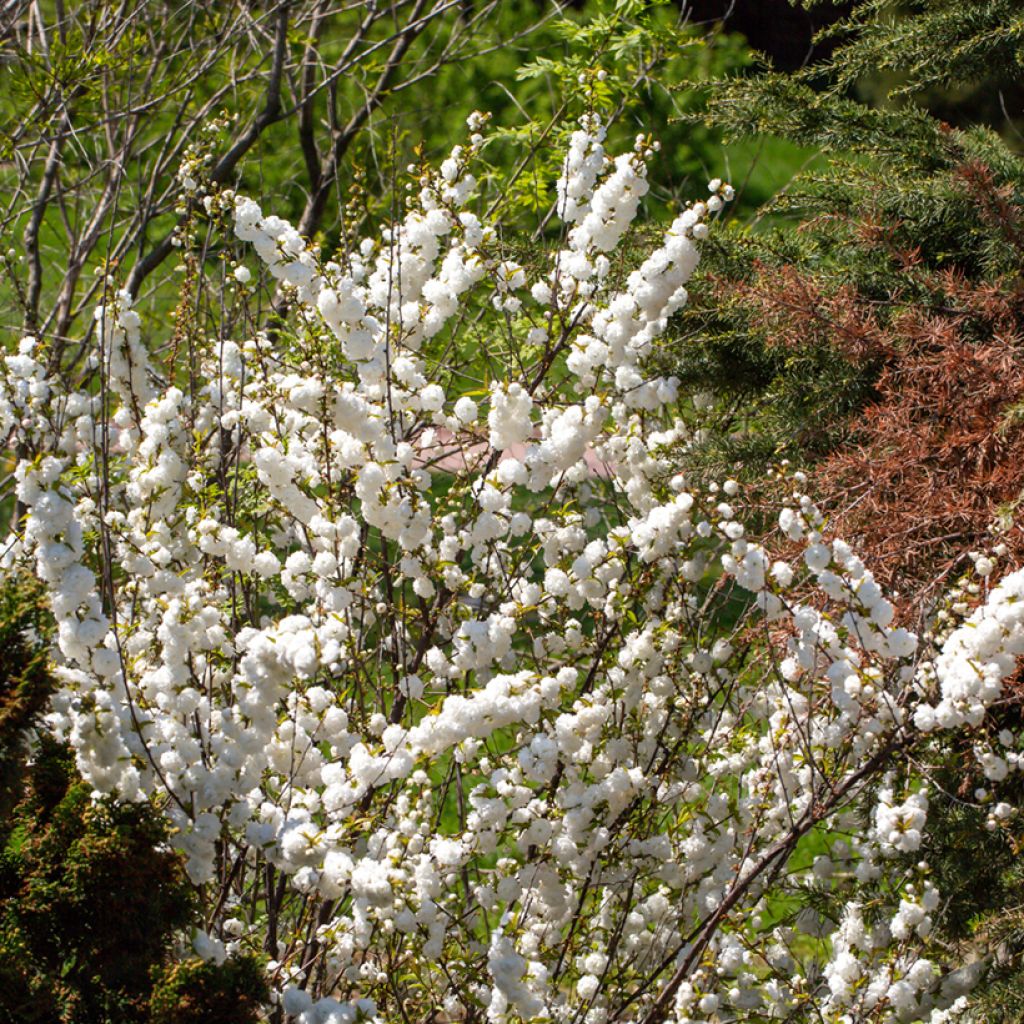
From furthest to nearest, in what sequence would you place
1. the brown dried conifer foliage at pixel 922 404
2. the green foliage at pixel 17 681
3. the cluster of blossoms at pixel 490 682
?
1. the brown dried conifer foliage at pixel 922 404
2. the cluster of blossoms at pixel 490 682
3. the green foliage at pixel 17 681

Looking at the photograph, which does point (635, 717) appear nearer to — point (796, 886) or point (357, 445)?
point (796, 886)

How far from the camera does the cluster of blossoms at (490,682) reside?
2.37 meters

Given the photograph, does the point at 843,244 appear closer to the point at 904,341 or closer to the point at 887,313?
the point at 887,313

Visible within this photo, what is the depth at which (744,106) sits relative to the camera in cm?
397

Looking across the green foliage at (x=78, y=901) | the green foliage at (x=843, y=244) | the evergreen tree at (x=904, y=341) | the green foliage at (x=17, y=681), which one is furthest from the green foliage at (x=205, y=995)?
the green foliage at (x=843, y=244)

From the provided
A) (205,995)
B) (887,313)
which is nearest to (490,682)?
(205,995)

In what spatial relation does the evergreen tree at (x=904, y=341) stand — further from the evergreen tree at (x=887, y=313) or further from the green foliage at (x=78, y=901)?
the green foliage at (x=78, y=901)

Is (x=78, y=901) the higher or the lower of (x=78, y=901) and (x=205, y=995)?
the higher

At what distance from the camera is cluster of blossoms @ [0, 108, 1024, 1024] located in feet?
7.79

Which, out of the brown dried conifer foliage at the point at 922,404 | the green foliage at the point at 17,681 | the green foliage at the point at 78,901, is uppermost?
the brown dried conifer foliage at the point at 922,404

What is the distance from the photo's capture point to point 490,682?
7.99 feet

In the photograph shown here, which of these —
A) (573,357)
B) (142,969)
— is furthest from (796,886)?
(142,969)

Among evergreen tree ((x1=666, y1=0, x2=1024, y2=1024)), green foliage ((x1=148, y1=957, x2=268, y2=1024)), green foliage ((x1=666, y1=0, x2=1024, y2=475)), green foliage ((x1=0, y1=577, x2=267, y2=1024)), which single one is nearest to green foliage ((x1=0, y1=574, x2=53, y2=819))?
green foliage ((x1=0, y1=577, x2=267, y2=1024))

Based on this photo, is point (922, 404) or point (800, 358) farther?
point (800, 358)
